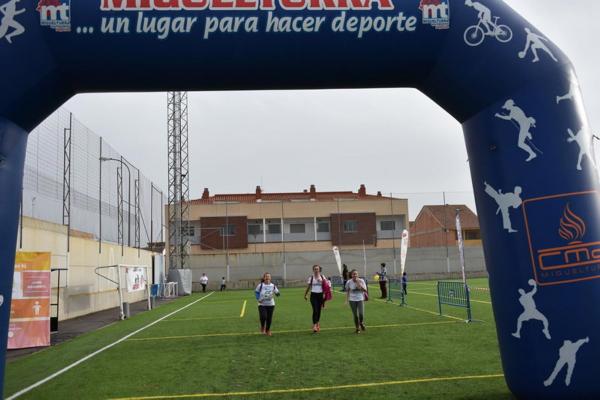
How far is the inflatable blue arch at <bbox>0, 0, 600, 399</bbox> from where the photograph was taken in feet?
17.8

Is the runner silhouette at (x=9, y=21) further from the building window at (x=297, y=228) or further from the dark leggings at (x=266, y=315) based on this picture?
the building window at (x=297, y=228)

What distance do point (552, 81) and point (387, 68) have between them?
1741 mm

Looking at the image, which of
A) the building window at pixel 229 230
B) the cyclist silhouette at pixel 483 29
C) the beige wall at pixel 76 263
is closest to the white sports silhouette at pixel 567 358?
the cyclist silhouette at pixel 483 29

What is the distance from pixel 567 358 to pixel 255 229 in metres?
48.8

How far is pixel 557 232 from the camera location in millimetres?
5465

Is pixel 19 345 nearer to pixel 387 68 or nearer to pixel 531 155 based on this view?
pixel 387 68

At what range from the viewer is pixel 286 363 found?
9.24 metres

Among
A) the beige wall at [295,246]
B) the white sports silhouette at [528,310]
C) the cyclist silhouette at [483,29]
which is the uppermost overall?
the beige wall at [295,246]

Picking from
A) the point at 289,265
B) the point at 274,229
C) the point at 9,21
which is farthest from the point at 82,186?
the point at 274,229

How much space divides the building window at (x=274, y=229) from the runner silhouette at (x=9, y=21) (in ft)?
159

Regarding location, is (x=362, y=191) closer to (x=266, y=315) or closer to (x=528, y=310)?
(x=266, y=315)

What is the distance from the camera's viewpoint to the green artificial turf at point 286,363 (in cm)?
721

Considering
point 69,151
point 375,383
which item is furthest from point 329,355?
point 69,151

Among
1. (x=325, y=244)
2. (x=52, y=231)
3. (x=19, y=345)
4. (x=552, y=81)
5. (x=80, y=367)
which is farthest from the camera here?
(x=325, y=244)
